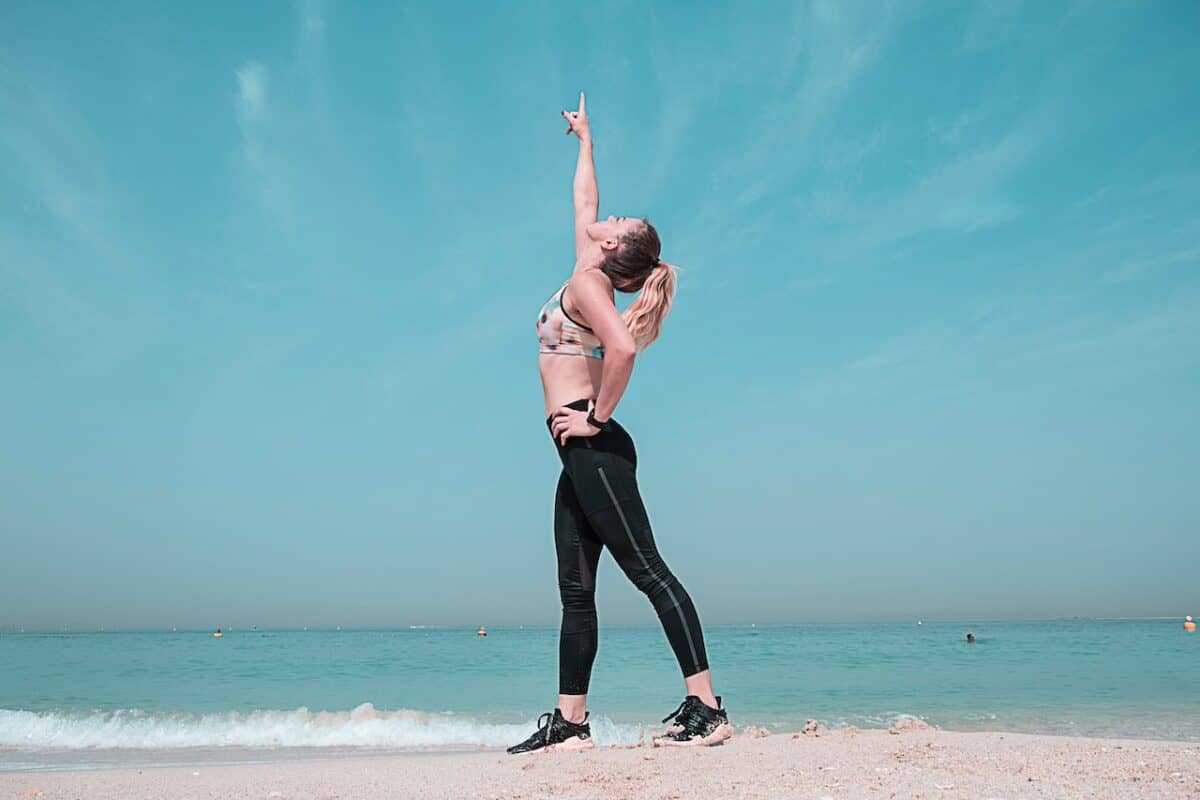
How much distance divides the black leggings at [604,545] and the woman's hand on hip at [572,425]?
1.3 inches

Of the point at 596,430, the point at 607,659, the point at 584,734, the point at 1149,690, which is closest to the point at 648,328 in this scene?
the point at 596,430

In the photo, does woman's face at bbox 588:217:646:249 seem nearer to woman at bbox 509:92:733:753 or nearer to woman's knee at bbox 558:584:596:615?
woman at bbox 509:92:733:753

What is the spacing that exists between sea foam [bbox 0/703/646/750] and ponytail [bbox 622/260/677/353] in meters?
3.70

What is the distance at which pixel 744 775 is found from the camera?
8.45 ft

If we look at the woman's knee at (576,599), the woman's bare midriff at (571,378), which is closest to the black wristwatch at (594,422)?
the woman's bare midriff at (571,378)

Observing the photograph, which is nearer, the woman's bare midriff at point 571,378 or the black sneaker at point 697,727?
the black sneaker at point 697,727

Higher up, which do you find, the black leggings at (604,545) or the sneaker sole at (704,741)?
the black leggings at (604,545)

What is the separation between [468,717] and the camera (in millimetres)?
8555

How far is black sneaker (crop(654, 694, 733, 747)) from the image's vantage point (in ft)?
10.1

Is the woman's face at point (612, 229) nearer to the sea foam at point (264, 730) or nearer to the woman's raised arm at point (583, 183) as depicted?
the woman's raised arm at point (583, 183)

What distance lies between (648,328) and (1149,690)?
10485 millimetres

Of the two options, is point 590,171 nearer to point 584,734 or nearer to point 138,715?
point 584,734

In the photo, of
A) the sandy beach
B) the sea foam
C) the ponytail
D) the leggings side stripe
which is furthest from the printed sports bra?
the sea foam

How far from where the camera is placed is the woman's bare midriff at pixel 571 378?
338cm
